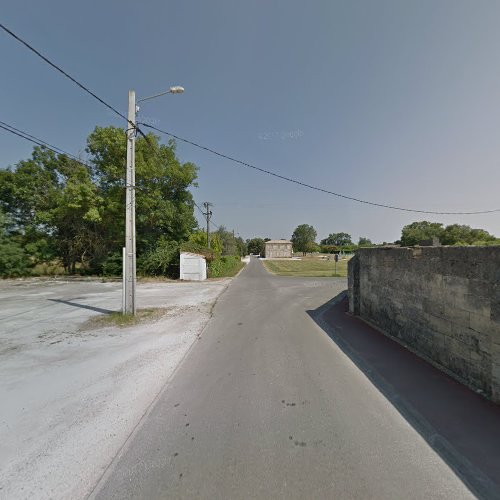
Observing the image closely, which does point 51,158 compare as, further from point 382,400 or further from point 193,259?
point 382,400

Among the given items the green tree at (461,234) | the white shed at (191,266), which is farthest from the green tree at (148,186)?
the green tree at (461,234)

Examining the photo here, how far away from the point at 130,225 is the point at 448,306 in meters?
7.80

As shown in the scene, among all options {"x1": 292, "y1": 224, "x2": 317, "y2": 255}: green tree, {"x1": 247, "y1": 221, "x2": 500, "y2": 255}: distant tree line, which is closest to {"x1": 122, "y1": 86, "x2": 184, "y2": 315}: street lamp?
{"x1": 247, "y1": 221, "x2": 500, "y2": 255}: distant tree line

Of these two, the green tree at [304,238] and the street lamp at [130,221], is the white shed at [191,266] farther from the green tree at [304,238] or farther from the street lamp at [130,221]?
the green tree at [304,238]

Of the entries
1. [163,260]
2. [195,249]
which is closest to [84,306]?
[163,260]

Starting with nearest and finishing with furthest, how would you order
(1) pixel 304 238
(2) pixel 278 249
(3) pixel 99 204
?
(3) pixel 99 204 → (2) pixel 278 249 → (1) pixel 304 238

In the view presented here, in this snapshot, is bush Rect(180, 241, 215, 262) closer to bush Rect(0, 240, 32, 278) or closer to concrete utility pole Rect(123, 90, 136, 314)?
concrete utility pole Rect(123, 90, 136, 314)

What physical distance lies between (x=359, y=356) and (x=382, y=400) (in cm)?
161

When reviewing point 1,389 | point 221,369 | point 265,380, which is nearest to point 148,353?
point 221,369

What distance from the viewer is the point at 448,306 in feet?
13.8

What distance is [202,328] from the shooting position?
22.9 feet

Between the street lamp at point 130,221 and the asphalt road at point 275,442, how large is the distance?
410 cm

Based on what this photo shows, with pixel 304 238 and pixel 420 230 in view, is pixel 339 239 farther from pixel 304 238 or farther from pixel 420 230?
pixel 420 230

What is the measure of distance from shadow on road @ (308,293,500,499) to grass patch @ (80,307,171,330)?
565 cm
